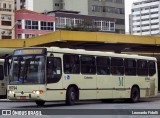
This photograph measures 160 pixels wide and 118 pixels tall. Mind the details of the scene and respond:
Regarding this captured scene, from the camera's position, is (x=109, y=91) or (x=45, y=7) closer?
(x=109, y=91)

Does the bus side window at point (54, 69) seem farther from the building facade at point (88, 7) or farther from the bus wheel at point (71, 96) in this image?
the building facade at point (88, 7)

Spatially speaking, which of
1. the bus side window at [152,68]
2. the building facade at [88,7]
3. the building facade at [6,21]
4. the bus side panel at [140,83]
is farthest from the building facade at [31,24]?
the bus side panel at [140,83]

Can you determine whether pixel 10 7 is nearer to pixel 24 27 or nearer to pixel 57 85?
pixel 24 27

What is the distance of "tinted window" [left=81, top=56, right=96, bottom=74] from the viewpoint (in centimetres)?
2280

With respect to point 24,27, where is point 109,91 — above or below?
below

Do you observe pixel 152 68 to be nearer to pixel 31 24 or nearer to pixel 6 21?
pixel 6 21

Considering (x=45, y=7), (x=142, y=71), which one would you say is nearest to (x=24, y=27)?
(x=45, y=7)

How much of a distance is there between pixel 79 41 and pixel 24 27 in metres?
59.9

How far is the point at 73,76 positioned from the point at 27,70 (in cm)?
243

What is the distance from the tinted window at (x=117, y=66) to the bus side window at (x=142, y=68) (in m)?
1.57

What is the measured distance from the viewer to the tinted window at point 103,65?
23.9 metres

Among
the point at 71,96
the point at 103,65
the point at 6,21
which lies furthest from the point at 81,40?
the point at 6,21

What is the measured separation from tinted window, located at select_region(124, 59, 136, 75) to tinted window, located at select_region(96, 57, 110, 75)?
1.58 m

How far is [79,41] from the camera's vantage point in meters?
33.3
